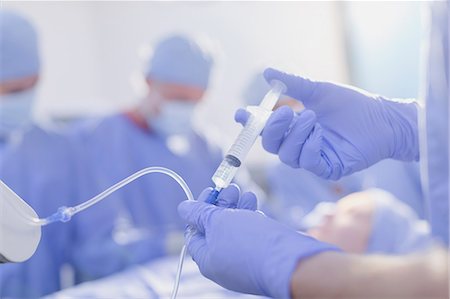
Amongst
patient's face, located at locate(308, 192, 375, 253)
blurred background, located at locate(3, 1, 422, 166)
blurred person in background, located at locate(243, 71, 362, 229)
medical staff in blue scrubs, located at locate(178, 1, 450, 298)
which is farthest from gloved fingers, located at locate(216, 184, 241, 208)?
blurred background, located at locate(3, 1, 422, 166)

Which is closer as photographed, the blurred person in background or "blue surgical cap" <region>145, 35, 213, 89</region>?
"blue surgical cap" <region>145, 35, 213, 89</region>

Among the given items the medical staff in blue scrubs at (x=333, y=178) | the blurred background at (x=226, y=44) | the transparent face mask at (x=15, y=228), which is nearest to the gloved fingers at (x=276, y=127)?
the medical staff in blue scrubs at (x=333, y=178)

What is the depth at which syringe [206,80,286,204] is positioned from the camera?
0.92m

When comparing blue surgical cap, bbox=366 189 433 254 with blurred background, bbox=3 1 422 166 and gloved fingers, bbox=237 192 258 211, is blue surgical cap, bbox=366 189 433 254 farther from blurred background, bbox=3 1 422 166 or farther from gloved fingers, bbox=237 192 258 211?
blurred background, bbox=3 1 422 166

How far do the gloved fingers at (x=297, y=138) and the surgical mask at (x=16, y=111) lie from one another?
1.17 m

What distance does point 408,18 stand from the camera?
2.98 m

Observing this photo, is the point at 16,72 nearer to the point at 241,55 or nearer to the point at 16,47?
the point at 16,47

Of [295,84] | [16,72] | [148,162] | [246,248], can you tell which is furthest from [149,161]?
[246,248]

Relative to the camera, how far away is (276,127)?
99 centimetres

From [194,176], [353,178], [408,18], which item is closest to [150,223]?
[194,176]

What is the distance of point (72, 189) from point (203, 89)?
2.17 feet

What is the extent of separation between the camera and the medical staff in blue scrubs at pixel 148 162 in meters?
1.85

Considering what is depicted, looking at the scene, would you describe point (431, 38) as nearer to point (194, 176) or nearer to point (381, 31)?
point (194, 176)

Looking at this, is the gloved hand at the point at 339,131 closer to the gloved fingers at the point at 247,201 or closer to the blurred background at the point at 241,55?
the gloved fingers at the point at 247,201
